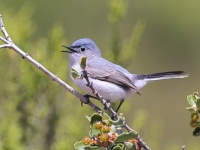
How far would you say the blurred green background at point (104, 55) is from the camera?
13.1 ft

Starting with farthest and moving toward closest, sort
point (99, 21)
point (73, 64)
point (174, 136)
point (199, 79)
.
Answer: point (99, 21) → point (199, 79) → point (174, 136) → point (73, 64)

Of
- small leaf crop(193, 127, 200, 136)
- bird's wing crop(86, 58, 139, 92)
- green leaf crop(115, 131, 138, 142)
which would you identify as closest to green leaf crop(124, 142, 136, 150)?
green leaf crop(115, 131, 138, 142)

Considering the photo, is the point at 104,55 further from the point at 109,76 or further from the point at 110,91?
the point at 110,91

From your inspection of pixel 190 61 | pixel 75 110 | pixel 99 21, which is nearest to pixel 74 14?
pixel 99 21

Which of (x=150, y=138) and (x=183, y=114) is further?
(x=183, y=114)

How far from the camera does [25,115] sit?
13.0 feet

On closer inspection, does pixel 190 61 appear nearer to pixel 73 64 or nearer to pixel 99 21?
pixel 99 21

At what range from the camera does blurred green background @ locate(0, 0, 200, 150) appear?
13.1ft

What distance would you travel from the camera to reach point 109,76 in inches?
158

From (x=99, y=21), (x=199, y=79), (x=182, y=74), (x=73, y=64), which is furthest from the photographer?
(x=99, y=21)

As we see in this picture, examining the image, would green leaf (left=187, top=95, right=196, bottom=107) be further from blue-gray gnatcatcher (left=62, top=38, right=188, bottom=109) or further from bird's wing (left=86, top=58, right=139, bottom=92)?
bird's wing (left=86, top=58, right=139, bottom=92)

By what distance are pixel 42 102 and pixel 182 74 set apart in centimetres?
88

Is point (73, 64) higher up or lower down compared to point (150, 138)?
higher up

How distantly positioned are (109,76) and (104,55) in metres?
0.31
